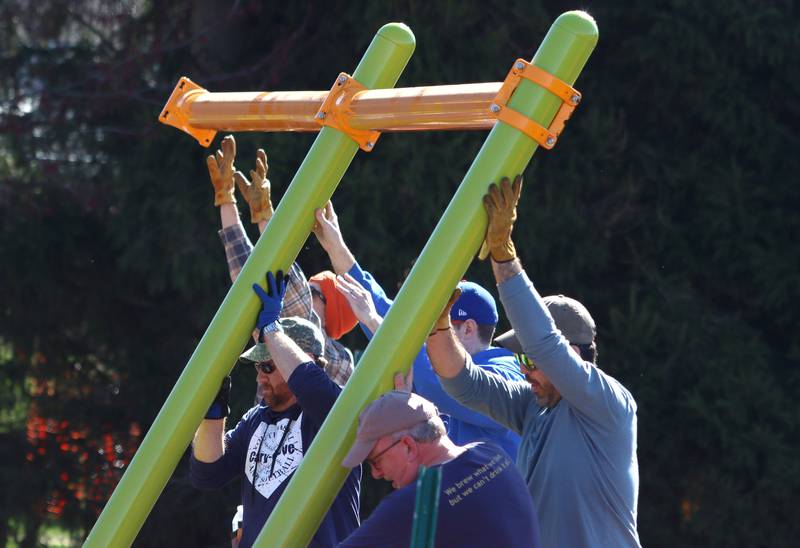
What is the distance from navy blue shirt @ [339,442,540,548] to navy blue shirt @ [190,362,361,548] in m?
0.69

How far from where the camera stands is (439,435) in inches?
108

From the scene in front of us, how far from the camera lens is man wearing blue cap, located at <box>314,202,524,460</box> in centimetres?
357

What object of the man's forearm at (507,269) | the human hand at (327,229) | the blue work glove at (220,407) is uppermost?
the man's forearm at (507,269)

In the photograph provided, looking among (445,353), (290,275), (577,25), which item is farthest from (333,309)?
(577,25)

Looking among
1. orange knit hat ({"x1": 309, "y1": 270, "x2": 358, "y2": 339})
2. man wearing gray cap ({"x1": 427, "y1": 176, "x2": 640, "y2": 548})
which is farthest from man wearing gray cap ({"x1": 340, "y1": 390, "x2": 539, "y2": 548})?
orange knit hat ({"x1": 309, "y1": 270, "x2": 358, "y2": 339})

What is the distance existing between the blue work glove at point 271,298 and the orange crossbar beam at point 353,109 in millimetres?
451

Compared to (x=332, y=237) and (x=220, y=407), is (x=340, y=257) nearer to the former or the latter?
(x=332, y=237)

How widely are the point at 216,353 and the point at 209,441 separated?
0.53m

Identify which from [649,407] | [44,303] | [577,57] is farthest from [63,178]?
[577,57]

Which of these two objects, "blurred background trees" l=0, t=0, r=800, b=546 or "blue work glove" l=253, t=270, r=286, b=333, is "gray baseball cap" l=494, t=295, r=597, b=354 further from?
"blurred background trees" l=0, t=0, r=800, b=546

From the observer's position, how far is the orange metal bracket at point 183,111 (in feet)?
12.4

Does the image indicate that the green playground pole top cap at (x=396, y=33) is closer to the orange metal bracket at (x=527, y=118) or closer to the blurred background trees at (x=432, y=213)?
the orange metal bracket at (x=527, y=118)

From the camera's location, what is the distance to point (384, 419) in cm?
267

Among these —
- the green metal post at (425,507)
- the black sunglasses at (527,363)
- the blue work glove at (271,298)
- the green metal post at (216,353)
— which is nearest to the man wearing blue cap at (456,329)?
the green metal post at (216,353)
